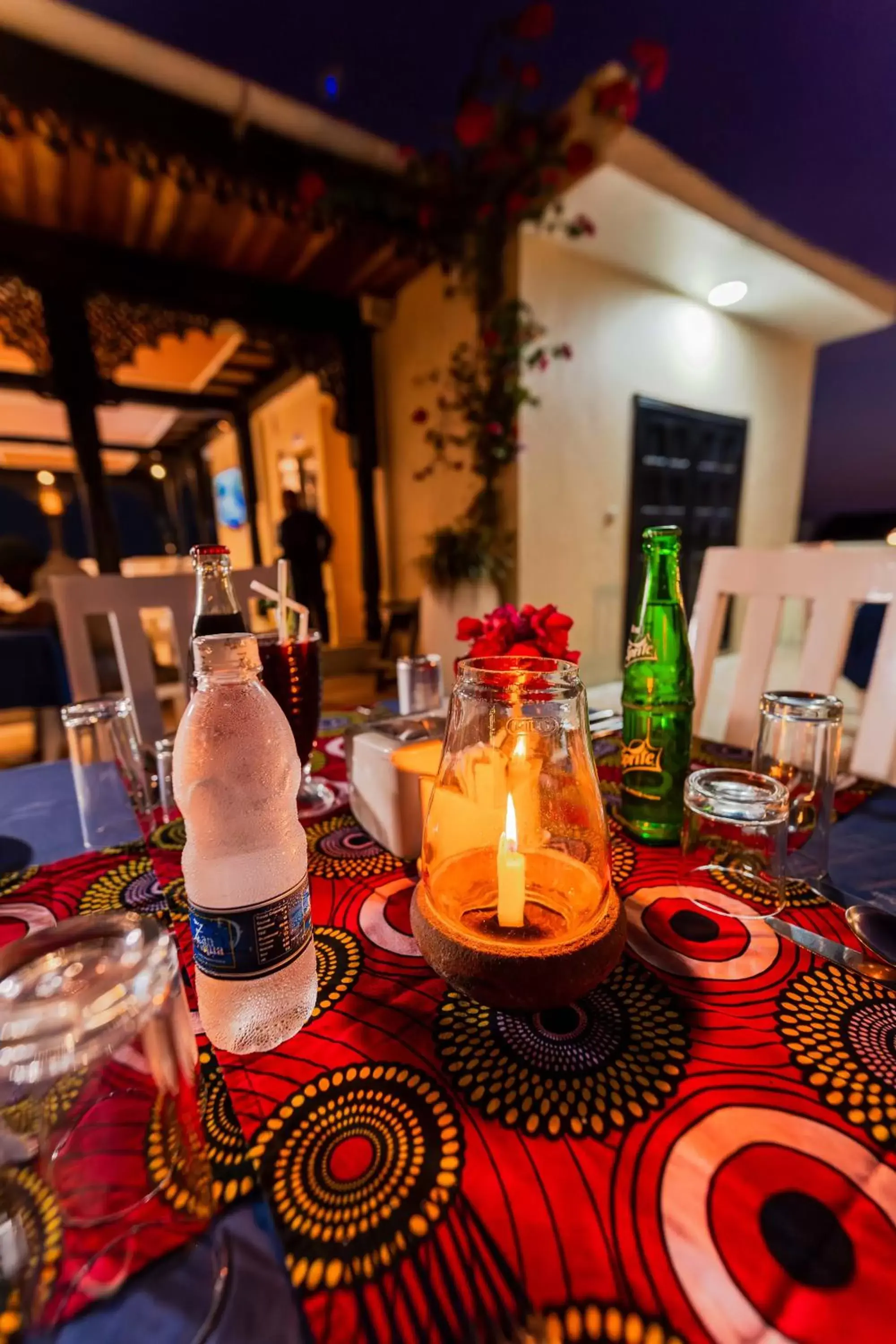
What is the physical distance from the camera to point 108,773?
626mm

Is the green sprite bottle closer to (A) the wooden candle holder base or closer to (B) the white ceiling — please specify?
(A) the wooden candle holder base

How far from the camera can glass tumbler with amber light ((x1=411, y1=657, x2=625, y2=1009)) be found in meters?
0.31

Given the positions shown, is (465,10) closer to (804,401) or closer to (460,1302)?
(460,1302)

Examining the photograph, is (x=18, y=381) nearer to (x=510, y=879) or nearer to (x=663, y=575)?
(x=663, y=575)

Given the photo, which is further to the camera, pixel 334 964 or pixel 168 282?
pixel 168 282

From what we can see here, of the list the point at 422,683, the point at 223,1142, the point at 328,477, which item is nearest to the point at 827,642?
the point at 422,683

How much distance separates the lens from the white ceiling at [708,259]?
249 cm

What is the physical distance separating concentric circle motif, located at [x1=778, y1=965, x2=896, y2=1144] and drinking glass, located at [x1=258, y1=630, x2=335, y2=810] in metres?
0.43

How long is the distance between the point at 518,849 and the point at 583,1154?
16 centimetres

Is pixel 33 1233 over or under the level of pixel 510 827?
under

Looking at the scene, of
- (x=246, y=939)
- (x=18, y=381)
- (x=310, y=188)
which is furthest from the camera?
(x=18, y=381)

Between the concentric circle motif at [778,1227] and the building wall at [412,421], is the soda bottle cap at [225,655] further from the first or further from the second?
the building wall at [412,421]

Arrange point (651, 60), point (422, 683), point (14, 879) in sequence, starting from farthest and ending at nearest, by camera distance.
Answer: point (651, 60) < point (422, 683) < point (14, 879)

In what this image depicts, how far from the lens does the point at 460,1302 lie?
8.6 inches
